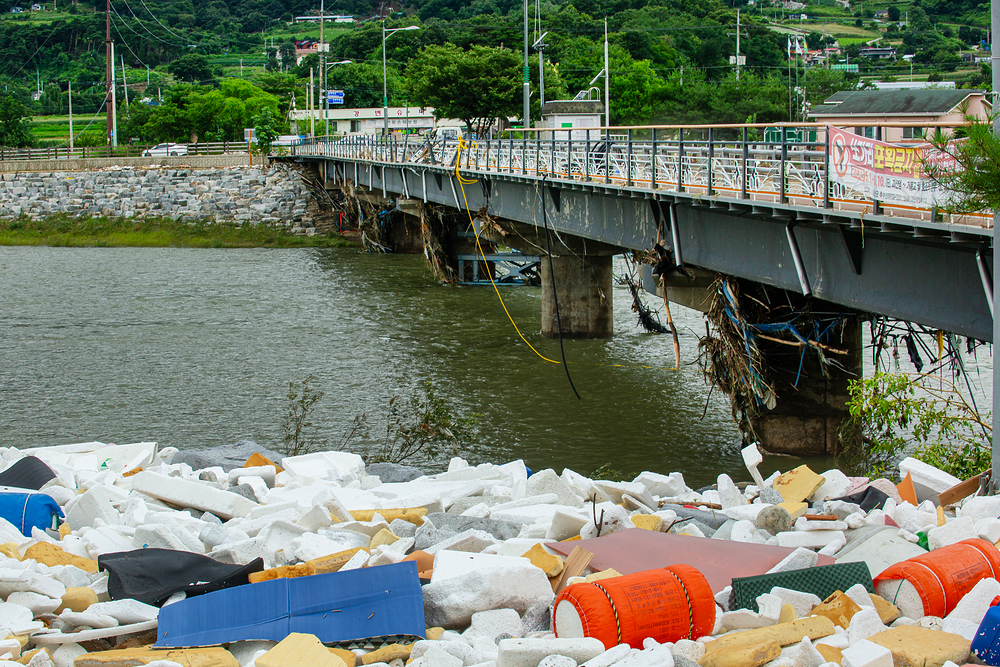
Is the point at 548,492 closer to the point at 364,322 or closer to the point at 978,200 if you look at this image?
the point at 978,200

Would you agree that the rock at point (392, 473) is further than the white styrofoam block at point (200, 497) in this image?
Yes

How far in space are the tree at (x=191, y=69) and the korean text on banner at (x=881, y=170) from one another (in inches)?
7287

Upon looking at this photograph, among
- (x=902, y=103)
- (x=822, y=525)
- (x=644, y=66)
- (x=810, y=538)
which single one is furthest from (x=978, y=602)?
(x=644, y=66)

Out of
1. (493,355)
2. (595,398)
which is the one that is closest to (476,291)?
(493,355)

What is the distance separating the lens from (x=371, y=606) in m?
6.50

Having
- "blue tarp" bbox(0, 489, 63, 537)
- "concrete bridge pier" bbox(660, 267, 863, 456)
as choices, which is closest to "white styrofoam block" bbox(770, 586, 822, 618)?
"blue tarp" bbox(0, 489, 63, 537)

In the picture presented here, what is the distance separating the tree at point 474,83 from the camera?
71.1 metres

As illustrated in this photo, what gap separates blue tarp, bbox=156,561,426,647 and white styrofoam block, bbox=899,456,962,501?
5559mm

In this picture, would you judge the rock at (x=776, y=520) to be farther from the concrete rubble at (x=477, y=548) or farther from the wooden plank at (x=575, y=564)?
the wooden plank at (x=575, y=564)

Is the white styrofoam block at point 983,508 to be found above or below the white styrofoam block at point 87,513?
above

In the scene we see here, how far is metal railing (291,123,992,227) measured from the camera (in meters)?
11.5

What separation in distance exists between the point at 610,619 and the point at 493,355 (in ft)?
60.5

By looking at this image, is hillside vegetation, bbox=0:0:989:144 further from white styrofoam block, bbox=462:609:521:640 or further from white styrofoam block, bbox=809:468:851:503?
white styrofoam block, bbox=462:609:521:640

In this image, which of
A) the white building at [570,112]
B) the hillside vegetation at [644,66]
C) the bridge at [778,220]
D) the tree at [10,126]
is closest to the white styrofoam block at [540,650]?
the bridge at [778,220]
